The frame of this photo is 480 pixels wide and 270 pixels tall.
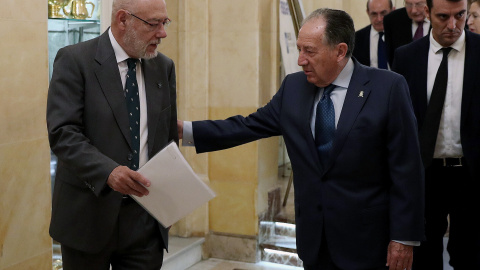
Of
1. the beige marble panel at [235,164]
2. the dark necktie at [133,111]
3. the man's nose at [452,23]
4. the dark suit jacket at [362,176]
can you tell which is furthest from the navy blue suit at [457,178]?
the beige marble panel at [235,164]

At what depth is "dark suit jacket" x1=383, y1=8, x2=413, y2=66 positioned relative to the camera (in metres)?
5.22

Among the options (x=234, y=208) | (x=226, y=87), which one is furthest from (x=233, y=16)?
(x=234, y=208)

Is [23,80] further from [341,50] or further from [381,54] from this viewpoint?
[381,54]

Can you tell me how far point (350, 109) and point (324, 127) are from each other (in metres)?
0.13

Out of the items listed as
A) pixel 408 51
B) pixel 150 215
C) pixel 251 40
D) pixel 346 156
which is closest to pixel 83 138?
pixel 150 215

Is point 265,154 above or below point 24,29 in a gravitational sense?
below

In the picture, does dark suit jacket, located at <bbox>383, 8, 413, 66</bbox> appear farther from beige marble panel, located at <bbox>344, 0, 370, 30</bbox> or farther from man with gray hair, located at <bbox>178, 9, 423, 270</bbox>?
man with gray hair, located at <bbox>178, 9, 423, 270</bbox>

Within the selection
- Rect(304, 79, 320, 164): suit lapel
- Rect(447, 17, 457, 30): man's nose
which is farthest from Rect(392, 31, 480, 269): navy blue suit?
Rect(304, 79, 320, 164): suit lapel

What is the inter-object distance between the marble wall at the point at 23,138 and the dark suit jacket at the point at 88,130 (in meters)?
0.86

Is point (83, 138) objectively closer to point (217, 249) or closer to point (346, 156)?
point (346, 156)

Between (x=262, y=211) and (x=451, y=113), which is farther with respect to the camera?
(x=262, y=211)

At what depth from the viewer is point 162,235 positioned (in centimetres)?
311

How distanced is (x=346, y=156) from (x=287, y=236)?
3.11 metres

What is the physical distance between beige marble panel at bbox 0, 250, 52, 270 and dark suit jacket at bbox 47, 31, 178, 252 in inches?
39.4
